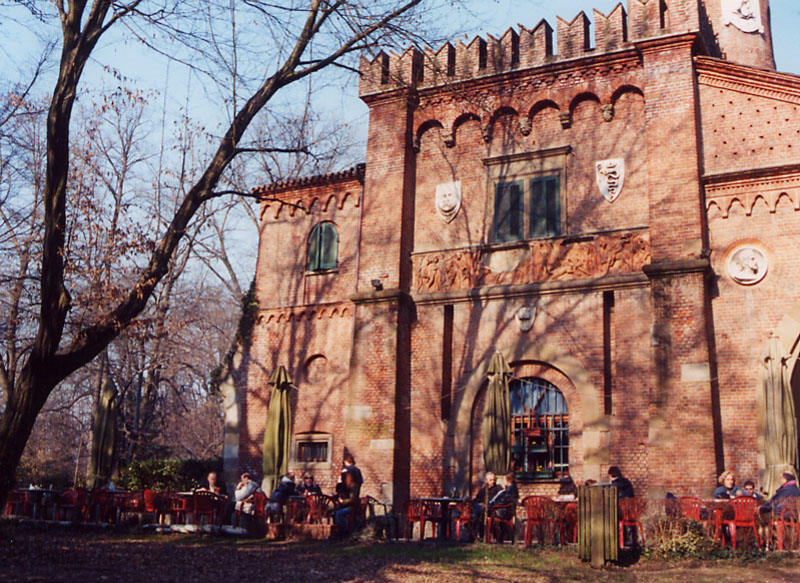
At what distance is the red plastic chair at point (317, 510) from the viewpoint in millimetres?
15172

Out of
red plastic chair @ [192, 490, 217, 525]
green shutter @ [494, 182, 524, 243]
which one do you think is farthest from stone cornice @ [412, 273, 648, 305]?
red plastic chair @ [192, 490, 217, 525]

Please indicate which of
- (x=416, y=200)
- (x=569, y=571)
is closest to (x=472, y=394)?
(x=416, y=200)

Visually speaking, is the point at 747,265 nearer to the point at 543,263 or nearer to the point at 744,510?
the point at 543,263

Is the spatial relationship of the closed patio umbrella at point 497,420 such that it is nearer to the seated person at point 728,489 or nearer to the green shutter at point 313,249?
the seated person at point 728,489

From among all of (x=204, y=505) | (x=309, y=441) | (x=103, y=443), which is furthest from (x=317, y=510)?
(x=103, y=443)

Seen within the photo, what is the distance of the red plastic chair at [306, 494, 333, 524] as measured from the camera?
1517 centimetres

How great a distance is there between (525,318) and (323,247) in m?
5.49

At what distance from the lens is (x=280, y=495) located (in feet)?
51.6

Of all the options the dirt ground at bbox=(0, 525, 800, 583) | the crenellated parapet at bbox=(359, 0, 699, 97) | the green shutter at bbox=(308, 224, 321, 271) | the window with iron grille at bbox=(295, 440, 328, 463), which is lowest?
the dirt ground at bbox=(0, 525, 800, 583)

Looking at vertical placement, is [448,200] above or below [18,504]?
above

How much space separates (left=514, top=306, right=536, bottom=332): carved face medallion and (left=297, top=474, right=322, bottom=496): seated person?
210 inches

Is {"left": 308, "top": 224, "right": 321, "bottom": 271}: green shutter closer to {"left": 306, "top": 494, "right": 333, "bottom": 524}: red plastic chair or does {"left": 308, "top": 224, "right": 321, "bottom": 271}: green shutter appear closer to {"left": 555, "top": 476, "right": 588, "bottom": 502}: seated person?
{"left": 306, "top": 494, "right": 333, "bottom": 524}: red plastic chair

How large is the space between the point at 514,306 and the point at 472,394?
1996 millimetres

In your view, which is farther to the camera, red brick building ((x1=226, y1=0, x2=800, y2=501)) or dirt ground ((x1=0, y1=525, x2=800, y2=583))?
red brick building ((x1=226, y1=0, x2=800, y2=501))
